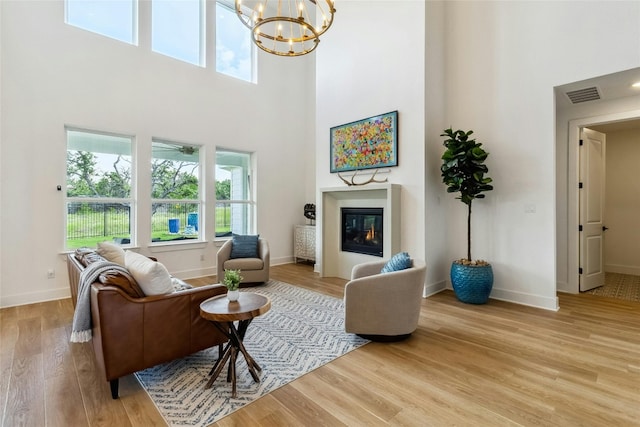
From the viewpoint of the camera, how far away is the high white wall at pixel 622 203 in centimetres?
550

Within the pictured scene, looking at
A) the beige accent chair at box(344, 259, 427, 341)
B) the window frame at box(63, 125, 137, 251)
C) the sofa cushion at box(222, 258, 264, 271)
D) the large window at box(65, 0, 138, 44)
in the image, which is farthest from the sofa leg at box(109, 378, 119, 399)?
the large window at box(65, 0, 138, 44)

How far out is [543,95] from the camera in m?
3.82

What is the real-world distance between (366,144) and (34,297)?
17.1ft

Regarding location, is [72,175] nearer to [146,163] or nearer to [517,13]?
[146,163]

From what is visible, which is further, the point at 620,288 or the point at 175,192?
the point at 175,192

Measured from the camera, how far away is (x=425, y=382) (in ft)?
7.22

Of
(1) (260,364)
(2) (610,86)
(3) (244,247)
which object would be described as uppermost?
(2) (610,86)

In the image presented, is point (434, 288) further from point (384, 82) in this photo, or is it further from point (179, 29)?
point (179, 29)

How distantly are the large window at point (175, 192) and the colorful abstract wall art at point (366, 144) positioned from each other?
2618 millimetres

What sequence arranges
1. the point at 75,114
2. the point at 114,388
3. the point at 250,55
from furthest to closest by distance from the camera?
1. the point at 250,55
2. the point at 75,114
3. the point at 114,388

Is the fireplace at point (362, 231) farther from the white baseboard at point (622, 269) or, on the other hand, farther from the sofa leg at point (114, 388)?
the white baseboard at point (622, 269)

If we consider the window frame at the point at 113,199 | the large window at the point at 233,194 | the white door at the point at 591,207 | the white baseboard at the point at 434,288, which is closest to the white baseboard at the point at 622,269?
the white door at the point at 591,207

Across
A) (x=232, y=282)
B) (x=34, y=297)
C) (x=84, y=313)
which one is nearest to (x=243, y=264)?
(x=232, y=282)

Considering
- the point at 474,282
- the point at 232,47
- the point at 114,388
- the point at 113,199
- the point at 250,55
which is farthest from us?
the point at 250,55
